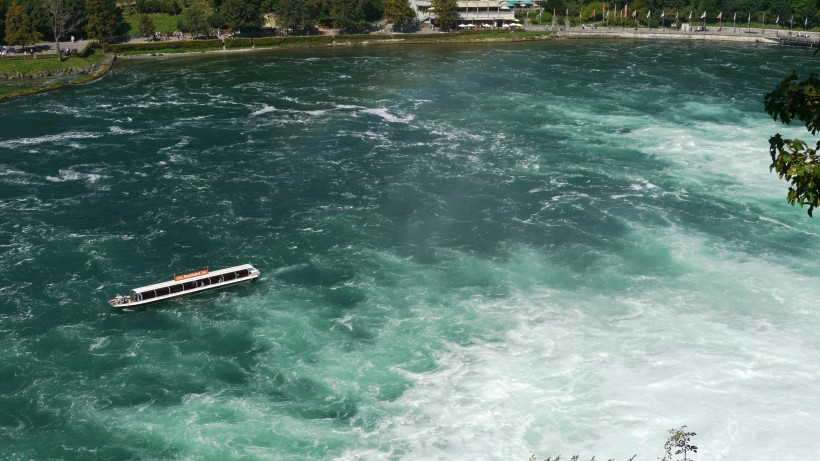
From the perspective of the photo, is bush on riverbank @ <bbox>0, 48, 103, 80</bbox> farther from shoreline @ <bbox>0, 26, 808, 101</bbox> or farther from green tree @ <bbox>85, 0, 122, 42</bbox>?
shoreline @ <bbox>0, 26, 808, 101</bbox>

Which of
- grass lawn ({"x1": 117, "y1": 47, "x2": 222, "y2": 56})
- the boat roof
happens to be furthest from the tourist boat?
grass lawn ({"x1": 117, "y1": 47, "x2": 222, "y2": 56})

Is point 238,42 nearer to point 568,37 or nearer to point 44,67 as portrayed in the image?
point 44,67

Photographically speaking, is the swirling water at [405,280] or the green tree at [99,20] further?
the green tree at [99,20]

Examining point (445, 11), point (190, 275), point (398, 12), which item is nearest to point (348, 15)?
point (398, 12)

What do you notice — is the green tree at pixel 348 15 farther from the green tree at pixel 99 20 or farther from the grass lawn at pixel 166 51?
the green tree at pixel 99 20

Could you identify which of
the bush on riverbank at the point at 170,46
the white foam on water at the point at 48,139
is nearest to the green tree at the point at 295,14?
the bush on riverbank at the point at 170,46

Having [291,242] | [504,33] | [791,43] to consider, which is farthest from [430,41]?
[291,242]
